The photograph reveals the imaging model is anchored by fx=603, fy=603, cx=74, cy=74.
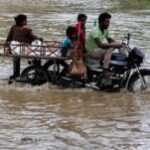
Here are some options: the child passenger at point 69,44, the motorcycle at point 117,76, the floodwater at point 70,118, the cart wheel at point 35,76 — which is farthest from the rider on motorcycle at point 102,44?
the cart wheel at point 35,76

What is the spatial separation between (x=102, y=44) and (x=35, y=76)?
65.6 inches

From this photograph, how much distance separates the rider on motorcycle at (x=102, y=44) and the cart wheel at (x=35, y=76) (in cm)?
107

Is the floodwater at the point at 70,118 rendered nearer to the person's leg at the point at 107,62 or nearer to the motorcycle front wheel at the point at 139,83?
the motorcycle front wheel at the point at 139,83

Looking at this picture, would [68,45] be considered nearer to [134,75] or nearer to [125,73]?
[125,73]

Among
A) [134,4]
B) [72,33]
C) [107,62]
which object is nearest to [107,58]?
[107,62]

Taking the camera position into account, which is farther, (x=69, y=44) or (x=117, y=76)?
(x=69, y=44)

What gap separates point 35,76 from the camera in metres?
12.6

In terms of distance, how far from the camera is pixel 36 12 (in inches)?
1300

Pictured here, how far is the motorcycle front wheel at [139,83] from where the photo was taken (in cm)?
1191

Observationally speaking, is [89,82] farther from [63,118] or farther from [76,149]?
[76,149]

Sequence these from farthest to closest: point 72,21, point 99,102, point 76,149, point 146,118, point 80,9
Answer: point 80,9, point 72,21, point 99,102, point 146,118, point 76,149

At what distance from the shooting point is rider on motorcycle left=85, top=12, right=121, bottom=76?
11.8 m

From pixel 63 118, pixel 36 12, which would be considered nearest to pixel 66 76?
→ pixel 63 118

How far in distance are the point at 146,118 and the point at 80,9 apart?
26.5 metres
